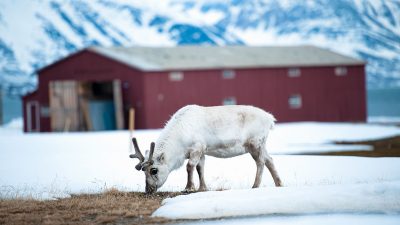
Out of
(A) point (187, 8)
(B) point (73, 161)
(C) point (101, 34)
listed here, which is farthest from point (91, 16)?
(B) point (73, 161)

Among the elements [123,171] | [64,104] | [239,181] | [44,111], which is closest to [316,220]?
[239,181]

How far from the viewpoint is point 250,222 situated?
10.7m

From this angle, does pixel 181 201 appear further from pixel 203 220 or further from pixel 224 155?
pixel 224 155

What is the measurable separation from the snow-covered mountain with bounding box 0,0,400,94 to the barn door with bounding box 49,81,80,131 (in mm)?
72965

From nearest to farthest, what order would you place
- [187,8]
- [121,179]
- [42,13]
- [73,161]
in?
1. [121,179]
2. [73,161]
3. [42,13]
4. [187,8]

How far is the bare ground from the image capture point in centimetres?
1093

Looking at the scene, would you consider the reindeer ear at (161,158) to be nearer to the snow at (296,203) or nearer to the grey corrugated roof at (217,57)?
the snow at (296,203)

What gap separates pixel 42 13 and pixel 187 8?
3438 cm

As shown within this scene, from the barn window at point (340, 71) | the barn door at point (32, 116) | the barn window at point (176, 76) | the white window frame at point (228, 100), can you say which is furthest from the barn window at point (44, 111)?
the barn window at point (340, 71)

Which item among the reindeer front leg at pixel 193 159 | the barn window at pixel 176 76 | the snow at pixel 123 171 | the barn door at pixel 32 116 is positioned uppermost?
the barn window at pixel 176 76

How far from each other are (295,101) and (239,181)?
30240 millimetres

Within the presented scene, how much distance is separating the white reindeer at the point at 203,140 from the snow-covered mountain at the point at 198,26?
332 feet

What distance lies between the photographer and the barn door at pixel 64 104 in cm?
4094

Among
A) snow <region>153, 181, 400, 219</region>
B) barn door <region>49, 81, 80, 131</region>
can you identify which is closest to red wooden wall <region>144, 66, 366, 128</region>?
barn door <region>49, 81, 80, 131</region>
